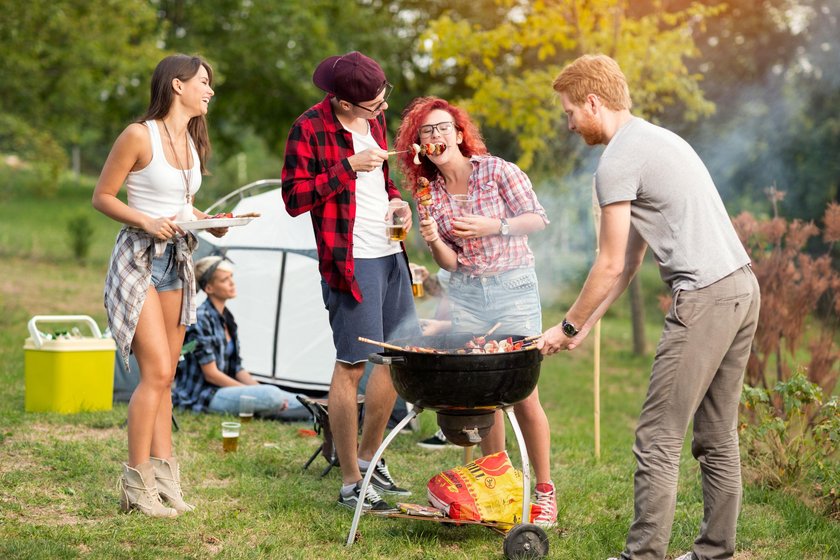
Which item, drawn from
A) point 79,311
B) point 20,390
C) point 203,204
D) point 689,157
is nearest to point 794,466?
point 689,157

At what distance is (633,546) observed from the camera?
3141 millimetres

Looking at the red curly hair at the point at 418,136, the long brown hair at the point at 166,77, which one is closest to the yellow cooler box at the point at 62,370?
the long brown hair at the point at 166,77

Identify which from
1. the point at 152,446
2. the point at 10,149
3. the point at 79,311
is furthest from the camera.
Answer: the point at 10,149

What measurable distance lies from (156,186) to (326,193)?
0.66m

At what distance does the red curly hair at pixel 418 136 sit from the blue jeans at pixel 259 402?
224 centimetres

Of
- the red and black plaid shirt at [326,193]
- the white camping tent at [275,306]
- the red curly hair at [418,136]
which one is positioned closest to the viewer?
the red and black plaid shirt at [326,193]

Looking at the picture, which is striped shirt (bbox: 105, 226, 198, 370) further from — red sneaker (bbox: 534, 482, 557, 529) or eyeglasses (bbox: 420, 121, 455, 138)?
red sneaker (bbox: 534, 482, 557, 529)

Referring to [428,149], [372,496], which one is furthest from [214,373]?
[428,149]

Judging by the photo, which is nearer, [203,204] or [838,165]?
[838,165]

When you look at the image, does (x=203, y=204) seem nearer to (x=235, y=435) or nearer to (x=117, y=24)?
(x=117, y=24)

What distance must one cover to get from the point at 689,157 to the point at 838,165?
11706 mm

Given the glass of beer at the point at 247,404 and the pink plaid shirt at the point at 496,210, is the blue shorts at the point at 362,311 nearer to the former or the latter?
the pink plaid shirt at the point at 496,210

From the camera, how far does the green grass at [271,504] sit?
349cm

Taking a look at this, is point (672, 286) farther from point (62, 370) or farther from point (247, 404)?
point (62, 370)
